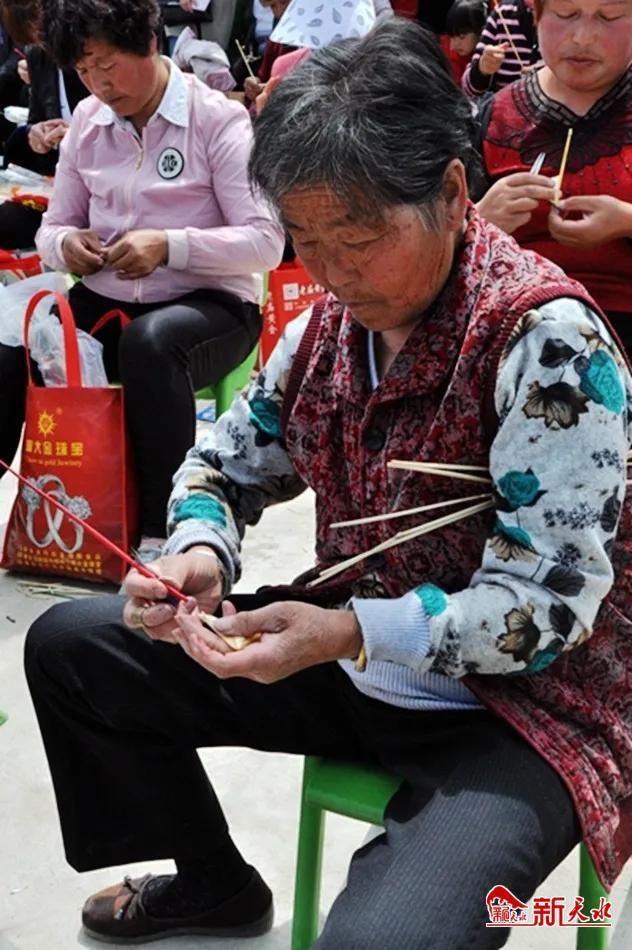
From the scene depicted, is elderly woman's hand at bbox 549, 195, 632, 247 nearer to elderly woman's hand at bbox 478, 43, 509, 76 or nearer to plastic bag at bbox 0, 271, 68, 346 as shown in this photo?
plastic bag at bbox 0, 271, 68, 346

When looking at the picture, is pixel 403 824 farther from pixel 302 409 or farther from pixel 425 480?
pixel 302 409

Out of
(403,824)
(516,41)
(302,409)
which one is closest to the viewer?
(403,824)

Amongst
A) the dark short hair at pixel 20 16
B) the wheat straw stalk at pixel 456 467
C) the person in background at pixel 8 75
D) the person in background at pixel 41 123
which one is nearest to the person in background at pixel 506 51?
the person in background at pixel 41 123

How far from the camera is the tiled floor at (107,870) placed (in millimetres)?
1808

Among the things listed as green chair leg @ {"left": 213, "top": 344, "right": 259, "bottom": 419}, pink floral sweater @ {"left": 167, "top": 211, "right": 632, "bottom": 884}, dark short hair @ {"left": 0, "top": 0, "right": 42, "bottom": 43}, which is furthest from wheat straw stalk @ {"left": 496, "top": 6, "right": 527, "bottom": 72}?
pink floral sweater @ {"left": 167, "top": 211, "right": 632, "bottom": 884}

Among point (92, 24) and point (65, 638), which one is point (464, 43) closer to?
point (92, 24)

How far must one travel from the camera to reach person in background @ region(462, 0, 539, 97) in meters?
4.08

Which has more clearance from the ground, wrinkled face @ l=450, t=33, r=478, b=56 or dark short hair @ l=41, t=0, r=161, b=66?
dark short hair @ l=41, t=0, r=161, b=66

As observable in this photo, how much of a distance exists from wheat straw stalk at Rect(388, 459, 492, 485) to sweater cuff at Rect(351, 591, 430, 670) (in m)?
0.14

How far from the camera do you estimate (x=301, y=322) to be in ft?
5.19

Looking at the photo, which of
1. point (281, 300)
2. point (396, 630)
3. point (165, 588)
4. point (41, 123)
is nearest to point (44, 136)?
point (41, 123)

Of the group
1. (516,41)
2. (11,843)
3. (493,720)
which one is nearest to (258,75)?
(516,41)

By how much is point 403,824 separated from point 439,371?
0.51 m

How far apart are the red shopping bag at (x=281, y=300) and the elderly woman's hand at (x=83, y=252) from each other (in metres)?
1.05
